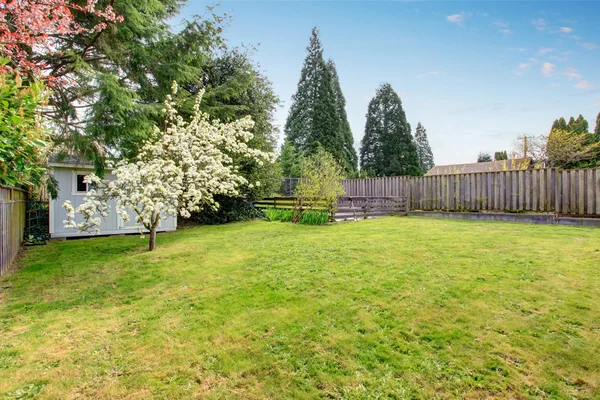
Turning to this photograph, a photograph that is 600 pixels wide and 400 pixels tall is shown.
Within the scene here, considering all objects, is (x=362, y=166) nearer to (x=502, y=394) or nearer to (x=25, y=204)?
(x=25, y=204)

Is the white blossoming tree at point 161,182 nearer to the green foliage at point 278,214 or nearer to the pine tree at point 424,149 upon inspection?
the green foliage at point 278,214

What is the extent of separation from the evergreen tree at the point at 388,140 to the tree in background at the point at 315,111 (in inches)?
229

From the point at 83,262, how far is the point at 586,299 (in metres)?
8.83

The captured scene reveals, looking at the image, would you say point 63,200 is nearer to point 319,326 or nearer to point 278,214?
point 278,214

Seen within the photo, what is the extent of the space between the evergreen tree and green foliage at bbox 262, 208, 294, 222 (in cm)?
2624

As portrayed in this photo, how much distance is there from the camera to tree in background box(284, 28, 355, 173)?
3241cm

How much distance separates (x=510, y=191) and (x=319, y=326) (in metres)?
11.1

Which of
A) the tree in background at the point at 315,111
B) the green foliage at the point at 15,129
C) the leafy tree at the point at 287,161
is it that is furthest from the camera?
the tree in background at the point at 315,111

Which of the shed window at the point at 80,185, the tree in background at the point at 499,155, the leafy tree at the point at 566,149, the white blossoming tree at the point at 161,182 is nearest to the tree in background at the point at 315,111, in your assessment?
the leafy tree at the point at 566,149

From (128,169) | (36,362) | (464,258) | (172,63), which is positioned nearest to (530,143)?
(464,258)

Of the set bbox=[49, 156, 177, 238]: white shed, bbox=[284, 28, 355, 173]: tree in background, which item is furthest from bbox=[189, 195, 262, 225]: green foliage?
bbox=[284, 28, 355, 173]: tree in background

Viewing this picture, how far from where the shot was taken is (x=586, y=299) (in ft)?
11.6

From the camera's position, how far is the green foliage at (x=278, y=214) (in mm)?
12797

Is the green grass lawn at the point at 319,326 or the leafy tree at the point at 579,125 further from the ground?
the leafy tree at the point at 579,125
